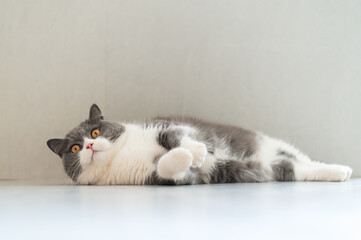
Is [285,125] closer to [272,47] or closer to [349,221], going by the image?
[272,47]

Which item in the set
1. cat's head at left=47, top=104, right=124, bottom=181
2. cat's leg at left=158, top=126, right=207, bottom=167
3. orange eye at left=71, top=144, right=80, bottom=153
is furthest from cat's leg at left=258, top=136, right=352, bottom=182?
orange eye at left=71, top=144, right=80, bottom=153

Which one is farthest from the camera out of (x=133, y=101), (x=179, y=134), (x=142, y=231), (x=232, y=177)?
(x=133, y=101)

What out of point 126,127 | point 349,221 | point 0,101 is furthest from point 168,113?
point 349,221

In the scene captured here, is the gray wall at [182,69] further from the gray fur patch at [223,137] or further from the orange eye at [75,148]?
the orange eye at [75,148]

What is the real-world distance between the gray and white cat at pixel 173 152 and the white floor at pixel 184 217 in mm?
539

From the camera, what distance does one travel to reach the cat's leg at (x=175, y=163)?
5.41 ft

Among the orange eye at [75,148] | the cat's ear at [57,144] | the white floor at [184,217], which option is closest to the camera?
the white floor at [184,217]

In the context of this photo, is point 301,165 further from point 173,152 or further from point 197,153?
point 173,152

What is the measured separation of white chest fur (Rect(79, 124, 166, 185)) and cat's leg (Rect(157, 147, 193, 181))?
0.15m

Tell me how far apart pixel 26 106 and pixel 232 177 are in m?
1.53

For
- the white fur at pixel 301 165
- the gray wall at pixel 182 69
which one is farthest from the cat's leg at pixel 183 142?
the gray wall at pixel 182 69

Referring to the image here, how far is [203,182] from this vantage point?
2033 millimetres

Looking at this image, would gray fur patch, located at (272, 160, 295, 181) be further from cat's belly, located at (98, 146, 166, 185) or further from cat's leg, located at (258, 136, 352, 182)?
cat's belly, located at (98, 146, 166, 185)

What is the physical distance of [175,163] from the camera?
5.45ft
